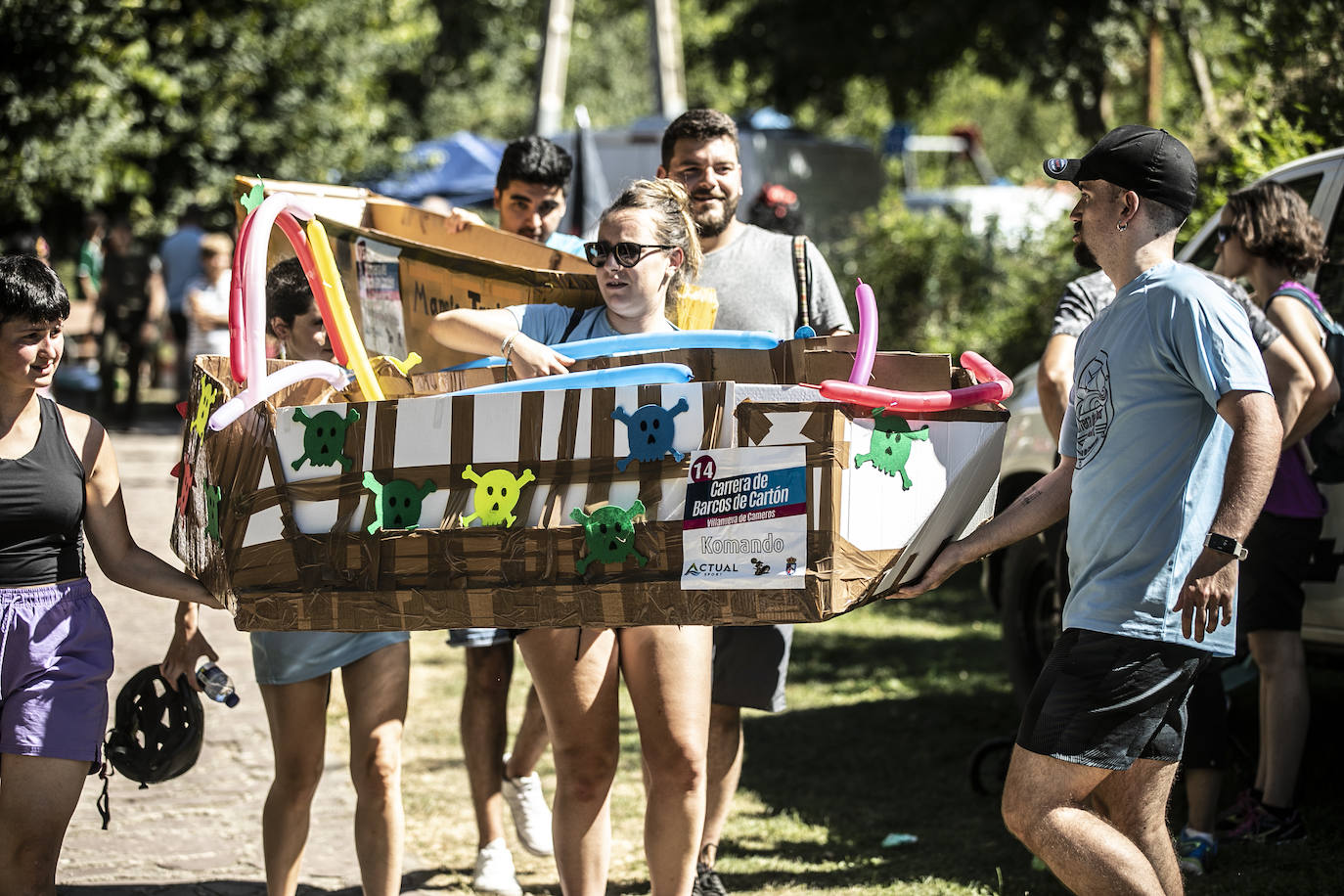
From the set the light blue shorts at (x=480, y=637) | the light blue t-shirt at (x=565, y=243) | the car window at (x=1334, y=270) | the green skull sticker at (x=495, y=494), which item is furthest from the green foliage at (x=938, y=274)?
the green skull sticker at (x=495, y=494)

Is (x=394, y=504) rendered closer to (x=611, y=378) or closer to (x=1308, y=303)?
(x=611, y=378)

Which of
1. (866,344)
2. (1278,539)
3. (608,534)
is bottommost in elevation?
(1278,539)

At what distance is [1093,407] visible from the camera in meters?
3.23

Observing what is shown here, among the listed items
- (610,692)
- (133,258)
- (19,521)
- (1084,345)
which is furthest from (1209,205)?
(133,258)

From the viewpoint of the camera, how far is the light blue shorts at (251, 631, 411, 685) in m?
3.80

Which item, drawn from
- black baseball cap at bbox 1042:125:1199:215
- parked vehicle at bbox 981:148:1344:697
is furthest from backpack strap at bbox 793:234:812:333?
black baseball cap at bbox 1042:125:1199:215

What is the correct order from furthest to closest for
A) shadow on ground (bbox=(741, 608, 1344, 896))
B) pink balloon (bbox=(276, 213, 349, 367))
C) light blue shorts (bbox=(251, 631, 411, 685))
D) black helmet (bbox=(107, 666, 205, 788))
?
shadow on ground (bbox=(741, 608, 1344, 896)), black helmet (bbox=(107, 666, 205, 788)), light blue shorts (bbox=(251, 631, 411, 685)), pink balloon (bbox=(276, 213, 349, 367))

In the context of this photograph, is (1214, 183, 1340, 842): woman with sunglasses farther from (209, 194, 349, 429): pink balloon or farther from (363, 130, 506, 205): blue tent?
(363, 130, 506, 205): blue tent

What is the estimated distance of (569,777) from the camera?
3631mm

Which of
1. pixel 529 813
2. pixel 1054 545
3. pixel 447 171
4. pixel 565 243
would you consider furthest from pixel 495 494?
pixel 447 171

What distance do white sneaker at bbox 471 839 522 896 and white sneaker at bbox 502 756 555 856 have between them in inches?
14.6

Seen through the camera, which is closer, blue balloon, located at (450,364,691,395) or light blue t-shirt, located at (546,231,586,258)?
blue balloon, located at (450,364,691,395)

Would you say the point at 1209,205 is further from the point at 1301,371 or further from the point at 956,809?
the point at 956,809

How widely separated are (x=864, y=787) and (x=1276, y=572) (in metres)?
1.90
